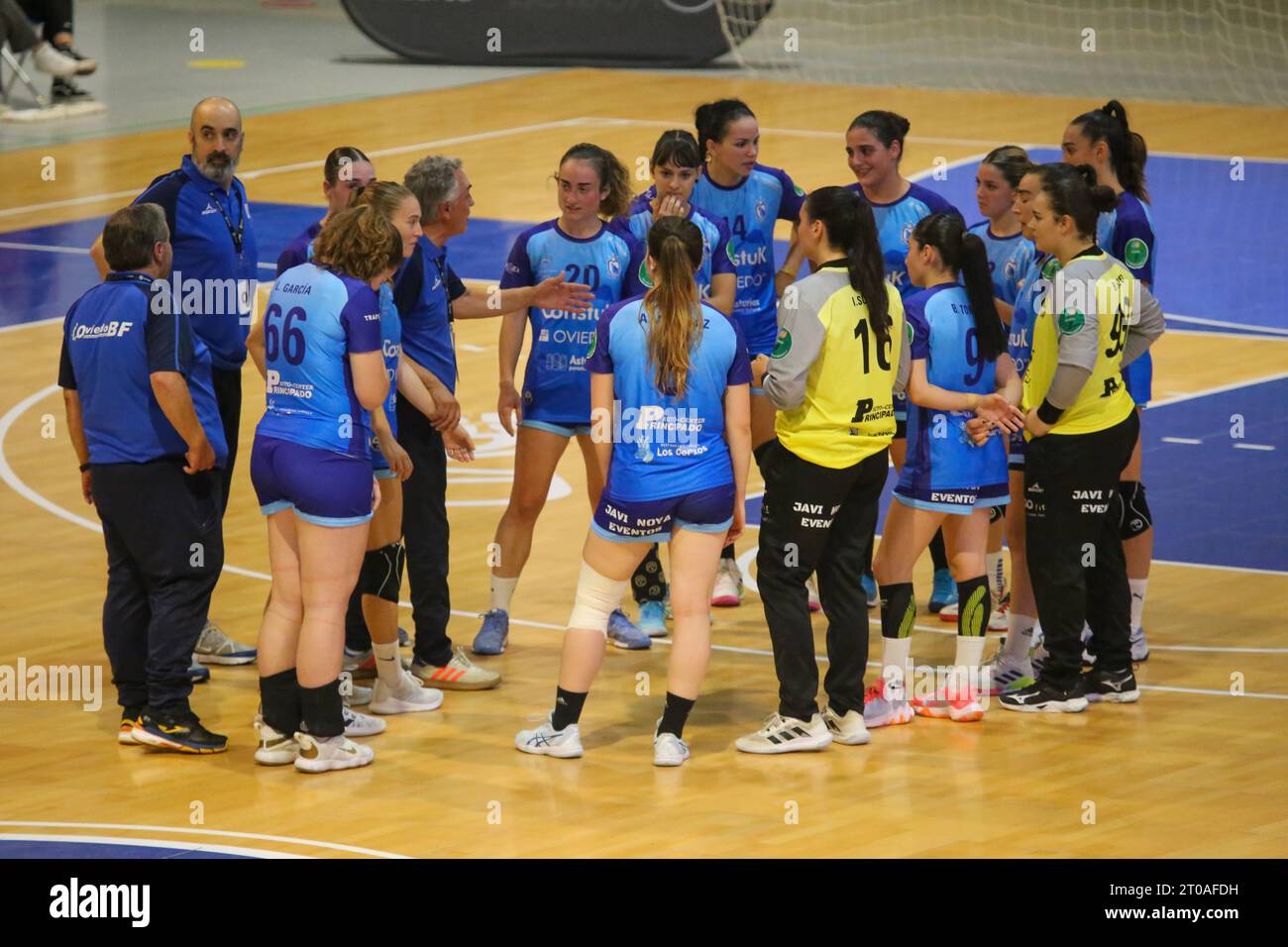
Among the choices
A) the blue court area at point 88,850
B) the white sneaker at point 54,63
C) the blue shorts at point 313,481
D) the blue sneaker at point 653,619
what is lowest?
the blue court area at point 88,850

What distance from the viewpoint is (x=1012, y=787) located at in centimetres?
829

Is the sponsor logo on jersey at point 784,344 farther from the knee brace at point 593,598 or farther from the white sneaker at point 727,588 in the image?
the white sneaker at point 727,588

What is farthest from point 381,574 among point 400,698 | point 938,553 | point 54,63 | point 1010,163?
point 54,63

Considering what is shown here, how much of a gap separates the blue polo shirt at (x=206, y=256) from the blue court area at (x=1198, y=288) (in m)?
3.87

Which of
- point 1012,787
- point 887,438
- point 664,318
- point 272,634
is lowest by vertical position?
point 1012,787

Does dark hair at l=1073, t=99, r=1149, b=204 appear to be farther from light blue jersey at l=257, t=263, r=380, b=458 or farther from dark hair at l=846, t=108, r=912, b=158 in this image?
light blue jersey at l=257, t=263, r=380, b=458

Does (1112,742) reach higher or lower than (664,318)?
lower

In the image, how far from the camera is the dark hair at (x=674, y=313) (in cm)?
833

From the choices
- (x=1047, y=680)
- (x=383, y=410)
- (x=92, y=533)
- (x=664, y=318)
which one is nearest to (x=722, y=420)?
(x=664, y=318)

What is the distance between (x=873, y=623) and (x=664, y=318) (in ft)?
9.57

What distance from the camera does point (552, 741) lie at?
871 cm

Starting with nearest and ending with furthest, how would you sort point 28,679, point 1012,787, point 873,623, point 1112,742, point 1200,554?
point 1012,787 → point 1112,742 → point 28,679 → point 873,623 → point 1200,554

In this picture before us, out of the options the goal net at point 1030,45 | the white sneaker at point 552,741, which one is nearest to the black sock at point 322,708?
the white sneaker at point 552,741

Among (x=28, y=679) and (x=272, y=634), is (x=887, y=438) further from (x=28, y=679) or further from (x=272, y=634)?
(x=28, y=679)
